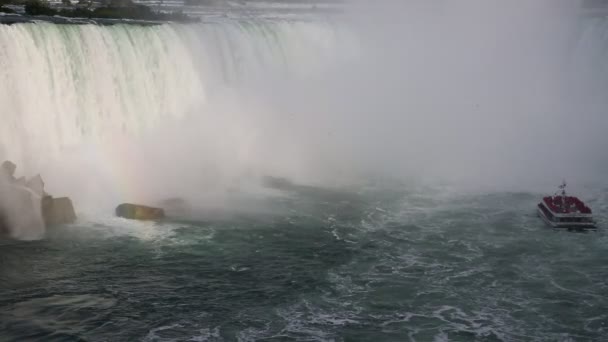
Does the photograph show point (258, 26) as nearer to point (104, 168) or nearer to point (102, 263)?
point (104, 168)

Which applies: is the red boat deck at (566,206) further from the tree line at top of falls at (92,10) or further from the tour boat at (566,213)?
the tree line at top of falls at (92,10)

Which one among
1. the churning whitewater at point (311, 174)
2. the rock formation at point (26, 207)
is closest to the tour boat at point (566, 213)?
the churning whitewater at point (311, 174)

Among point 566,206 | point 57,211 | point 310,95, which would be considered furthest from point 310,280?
point 310,95

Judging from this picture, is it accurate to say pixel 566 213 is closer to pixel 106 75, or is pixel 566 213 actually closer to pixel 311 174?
pixel 311 174

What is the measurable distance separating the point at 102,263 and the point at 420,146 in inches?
833

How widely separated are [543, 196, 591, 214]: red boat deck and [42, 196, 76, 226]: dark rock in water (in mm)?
14405

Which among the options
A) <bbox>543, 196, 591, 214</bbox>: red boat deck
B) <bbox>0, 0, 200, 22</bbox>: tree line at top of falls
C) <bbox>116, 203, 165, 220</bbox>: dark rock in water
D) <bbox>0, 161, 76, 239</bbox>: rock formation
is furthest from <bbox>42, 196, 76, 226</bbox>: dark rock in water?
<bbox>543, 196, 591, 214</bbox>: red boat deck

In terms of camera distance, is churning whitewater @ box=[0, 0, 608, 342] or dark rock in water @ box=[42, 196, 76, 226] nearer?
churning whitewater @ box=[0, 0, 608, 342]

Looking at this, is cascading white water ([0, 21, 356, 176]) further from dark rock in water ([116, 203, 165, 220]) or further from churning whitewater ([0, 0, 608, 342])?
dark rock in water ([116, 203, 165, 220])

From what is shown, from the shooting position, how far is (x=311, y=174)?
31.9 m

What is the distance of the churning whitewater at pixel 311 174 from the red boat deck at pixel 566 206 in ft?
2.57

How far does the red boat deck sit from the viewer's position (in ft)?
81.9

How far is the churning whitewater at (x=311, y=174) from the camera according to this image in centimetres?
1788

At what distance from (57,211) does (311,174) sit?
458 inches
